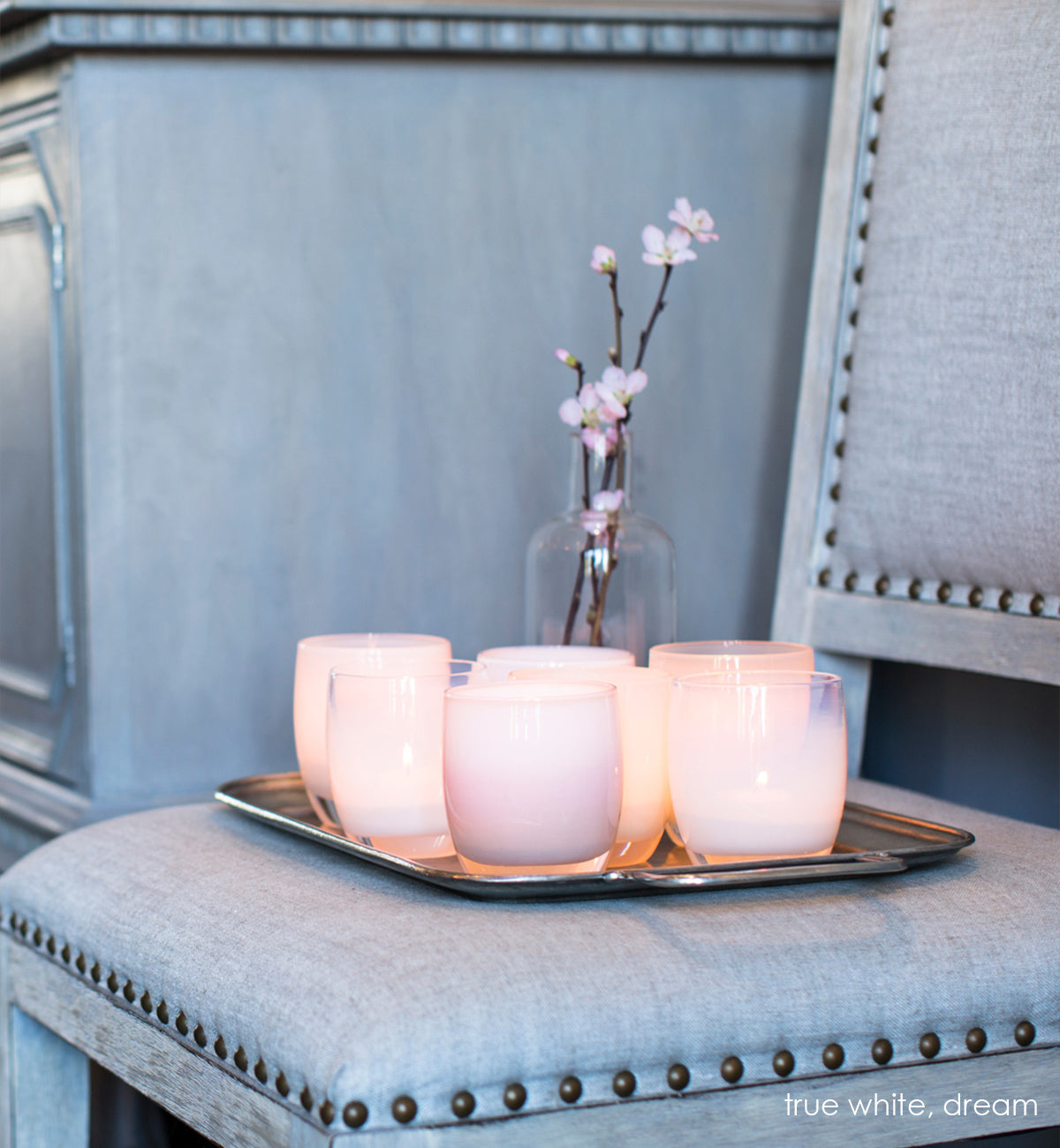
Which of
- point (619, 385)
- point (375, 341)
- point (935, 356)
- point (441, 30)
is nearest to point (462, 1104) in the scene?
point (619, 385)

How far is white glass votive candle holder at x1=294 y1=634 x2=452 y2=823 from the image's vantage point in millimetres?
654

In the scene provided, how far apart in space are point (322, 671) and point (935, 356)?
43 cm

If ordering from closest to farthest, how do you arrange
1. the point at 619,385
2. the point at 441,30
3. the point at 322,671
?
1. the point at 322,671
2. the point at 619,385
3. the point at 441,30

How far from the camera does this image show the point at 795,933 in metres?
0.50

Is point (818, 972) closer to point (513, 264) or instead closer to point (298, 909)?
point (298, 909)

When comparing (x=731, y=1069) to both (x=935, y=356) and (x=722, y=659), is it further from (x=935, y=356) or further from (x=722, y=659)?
(x=935, y=356)

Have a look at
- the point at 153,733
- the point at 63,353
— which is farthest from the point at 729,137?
the point at 153,733


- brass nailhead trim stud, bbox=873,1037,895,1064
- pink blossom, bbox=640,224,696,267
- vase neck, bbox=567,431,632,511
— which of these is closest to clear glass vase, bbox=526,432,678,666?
vase neck, bbox=567,431,632,511

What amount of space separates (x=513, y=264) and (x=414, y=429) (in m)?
0.15

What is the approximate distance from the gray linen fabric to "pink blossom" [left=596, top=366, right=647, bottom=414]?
0.18m

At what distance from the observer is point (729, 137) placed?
1062 mm

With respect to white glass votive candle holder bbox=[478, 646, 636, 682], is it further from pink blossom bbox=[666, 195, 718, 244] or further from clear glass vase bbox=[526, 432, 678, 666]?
pink blossom bbox=[666, 195, 718, 244]

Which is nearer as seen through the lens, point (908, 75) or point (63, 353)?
point (908, 75)

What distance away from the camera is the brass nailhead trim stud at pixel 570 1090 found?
456 millimetres
